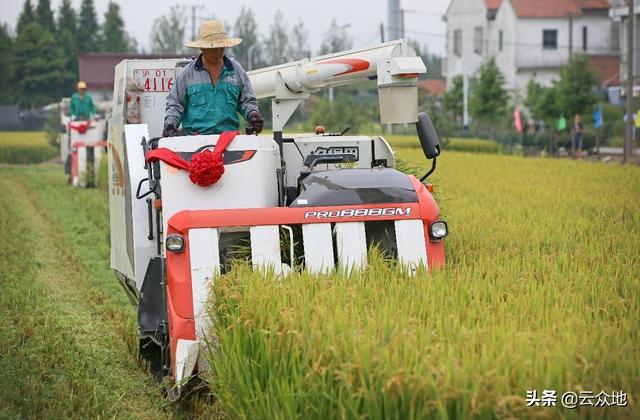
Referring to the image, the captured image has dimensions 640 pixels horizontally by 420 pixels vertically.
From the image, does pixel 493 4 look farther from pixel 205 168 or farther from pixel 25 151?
pixel 205 168

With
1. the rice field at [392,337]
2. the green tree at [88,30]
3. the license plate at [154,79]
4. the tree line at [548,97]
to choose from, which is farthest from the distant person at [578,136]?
the green tree at [88,30]

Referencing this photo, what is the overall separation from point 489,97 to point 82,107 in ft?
95.1

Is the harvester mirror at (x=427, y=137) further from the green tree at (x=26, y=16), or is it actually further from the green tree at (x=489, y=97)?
the green tree at (x=26, y=16)

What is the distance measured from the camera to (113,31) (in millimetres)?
76500

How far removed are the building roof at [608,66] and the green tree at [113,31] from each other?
2991cm

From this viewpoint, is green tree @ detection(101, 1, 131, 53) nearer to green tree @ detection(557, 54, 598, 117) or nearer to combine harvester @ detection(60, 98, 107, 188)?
green tree @ detection(557, 54, 598, 117)

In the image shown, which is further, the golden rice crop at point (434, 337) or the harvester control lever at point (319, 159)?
the harvester control lever at point (319, 159)

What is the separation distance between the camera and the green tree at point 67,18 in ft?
245

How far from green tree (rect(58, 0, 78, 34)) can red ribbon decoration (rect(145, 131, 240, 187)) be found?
229ft

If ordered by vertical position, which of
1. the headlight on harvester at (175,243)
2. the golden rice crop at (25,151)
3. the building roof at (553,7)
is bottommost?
the golden rice crop at (25,151)

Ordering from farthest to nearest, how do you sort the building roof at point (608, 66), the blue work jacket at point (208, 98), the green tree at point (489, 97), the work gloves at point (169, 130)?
the building roof at point (608, 66), the green tree at point (489, 97), the blue work jacket at point (208, 98), the work gloves at point (169, 130)

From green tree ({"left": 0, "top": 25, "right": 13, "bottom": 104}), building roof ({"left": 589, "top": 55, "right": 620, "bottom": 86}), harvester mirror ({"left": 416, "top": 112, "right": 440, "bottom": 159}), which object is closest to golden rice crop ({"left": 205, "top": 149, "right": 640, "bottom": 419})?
harvester mirror ({"left": 416, "top": 112, "right": 440, "bottom": 159})

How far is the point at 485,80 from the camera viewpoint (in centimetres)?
4931

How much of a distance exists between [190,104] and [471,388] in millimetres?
4432
